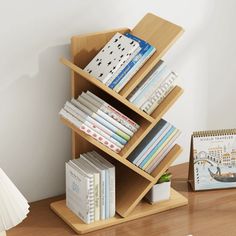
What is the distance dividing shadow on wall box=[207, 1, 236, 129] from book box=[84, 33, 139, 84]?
0.54 metres

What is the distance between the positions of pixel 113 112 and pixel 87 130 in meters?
0.11

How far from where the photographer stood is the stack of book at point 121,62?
2.34 meters

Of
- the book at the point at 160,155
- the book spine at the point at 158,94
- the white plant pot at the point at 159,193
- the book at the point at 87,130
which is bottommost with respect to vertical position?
Answer: the white plant pot at the point at 159,193

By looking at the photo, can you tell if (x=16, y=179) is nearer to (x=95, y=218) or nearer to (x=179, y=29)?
(x=95, y=218)

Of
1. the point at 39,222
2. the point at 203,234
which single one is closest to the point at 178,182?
the point at 203,234

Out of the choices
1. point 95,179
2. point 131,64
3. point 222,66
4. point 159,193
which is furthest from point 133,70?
point 222,66

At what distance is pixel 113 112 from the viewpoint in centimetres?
237

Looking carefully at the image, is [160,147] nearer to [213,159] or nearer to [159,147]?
[159,147]

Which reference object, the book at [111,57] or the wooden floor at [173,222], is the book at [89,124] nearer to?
the book at [111,57]

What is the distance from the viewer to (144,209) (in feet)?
8.29

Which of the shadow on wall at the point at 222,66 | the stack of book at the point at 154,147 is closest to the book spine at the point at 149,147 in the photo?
the stack of book at the point at 154,147

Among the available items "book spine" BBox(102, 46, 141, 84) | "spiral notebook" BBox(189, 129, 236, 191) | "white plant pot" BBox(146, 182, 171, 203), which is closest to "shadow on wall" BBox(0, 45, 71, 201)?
"book spine" BBox(102, 46, 141, 84)

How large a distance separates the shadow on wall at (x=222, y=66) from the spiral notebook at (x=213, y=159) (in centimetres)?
32

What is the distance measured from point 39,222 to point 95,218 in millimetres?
191
